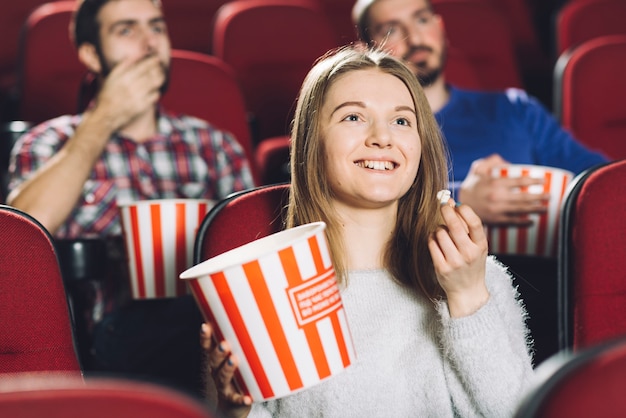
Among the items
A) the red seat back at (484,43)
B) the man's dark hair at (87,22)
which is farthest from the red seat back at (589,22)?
the man's dark hair at (87,22)

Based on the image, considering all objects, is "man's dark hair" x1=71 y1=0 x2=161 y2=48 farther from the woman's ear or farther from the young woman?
the young woman

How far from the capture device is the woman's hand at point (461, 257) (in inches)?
33.1

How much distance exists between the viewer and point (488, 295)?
34.5 inches

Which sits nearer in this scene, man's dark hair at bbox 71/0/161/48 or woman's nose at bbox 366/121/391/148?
woman's nose at bbox 366/121/391/148

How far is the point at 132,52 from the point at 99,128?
0.75ft

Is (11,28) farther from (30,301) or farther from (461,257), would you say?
(461,257)

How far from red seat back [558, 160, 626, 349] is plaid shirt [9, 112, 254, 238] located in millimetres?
687

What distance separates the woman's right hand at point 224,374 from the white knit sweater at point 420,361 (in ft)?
0.24

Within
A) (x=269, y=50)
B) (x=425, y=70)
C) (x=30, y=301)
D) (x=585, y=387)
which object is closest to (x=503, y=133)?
(x=425, y=70)

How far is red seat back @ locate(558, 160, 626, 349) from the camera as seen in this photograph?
0.98 metres

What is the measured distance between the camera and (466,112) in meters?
1.80

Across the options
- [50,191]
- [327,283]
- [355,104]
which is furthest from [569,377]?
[50,191]

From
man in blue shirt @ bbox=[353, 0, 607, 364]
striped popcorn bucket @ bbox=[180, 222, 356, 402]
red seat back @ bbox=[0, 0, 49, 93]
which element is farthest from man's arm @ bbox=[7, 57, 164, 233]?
red seat back @ bbox=[0, 0, 49, 93]

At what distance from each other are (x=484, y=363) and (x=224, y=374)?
25 centimetres
